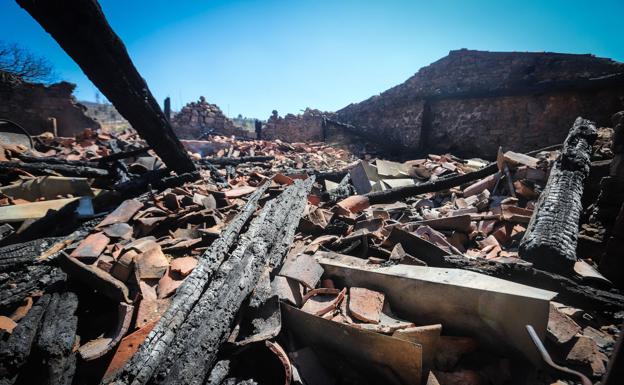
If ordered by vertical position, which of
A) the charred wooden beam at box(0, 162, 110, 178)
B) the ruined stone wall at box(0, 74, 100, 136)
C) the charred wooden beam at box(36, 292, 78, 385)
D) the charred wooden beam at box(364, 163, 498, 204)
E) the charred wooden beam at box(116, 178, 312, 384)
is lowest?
the charred wooden beam at box(36, 292, 78, 385)

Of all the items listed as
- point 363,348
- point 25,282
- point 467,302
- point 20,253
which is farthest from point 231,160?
point 467,302

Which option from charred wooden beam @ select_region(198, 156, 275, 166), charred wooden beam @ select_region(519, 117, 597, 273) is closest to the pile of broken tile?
charred wooden beam @ select_region(519, 117, 597, 273)

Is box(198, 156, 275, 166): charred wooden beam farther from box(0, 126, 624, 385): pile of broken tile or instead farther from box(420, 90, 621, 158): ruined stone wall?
box(420, 90, 621, 158): ruined stone wall

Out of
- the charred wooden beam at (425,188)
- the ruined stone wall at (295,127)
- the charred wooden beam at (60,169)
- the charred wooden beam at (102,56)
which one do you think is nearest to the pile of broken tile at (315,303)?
the charred wooden beam at (425,188)

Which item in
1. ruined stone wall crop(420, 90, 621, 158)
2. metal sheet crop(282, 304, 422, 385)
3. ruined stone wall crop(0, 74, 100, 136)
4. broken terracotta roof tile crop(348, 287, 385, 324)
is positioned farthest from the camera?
ruined stone wall crop(0, 74, 100, 136)

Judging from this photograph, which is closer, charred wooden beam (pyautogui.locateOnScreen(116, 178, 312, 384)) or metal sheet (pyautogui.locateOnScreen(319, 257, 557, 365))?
charred wooden beam (pyautogui.locateOnScreen(116, 178, 312, 384))

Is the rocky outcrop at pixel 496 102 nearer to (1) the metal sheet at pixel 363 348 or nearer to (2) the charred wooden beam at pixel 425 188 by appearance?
→ (2) the charred wooden beam at pixel 425 188

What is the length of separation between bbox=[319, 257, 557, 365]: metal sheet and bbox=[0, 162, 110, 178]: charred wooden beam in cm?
500

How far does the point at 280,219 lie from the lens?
267 cm

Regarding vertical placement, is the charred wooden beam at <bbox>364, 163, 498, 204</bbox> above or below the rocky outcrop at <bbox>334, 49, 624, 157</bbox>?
below

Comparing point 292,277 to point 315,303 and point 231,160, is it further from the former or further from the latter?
point 231,160

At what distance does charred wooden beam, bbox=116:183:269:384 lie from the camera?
1.11 m

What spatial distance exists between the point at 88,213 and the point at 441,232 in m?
4.42

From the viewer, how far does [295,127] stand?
14.4m
